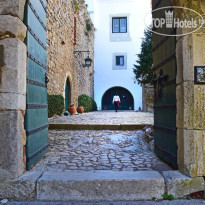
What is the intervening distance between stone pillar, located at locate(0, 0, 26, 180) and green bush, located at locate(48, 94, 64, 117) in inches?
185

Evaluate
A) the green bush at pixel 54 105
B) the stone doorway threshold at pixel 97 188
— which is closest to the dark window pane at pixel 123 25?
the green bush at pixel 54 105

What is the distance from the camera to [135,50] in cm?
1630

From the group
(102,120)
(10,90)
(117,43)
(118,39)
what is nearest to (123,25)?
(118,39)

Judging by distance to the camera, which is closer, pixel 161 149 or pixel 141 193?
pixel 141 193

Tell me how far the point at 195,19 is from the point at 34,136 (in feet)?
7.28

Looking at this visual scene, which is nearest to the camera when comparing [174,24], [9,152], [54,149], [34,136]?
[9,152]

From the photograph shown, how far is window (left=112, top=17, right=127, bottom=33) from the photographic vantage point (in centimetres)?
1639

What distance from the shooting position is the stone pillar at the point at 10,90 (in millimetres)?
2035

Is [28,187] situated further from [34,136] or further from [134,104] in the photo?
[134,104]

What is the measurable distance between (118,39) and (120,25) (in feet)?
3.77

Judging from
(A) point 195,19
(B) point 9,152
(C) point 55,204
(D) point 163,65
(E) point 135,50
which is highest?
(E) point 135,50

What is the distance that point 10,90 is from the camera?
2041 mm

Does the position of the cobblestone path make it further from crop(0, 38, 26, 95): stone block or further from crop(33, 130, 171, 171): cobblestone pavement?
crop(0, 38, 26, 95): stone block

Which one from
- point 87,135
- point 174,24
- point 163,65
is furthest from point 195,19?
point 87,135
